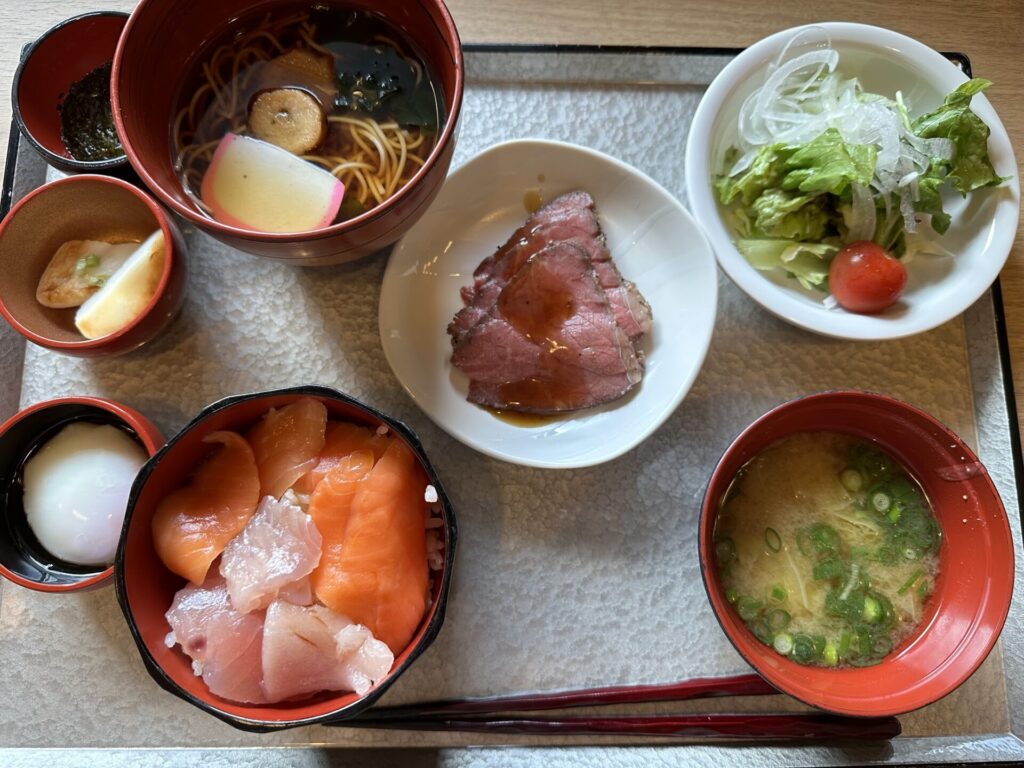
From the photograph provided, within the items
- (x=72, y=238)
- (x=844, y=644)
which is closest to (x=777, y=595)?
(x=844, y=644)

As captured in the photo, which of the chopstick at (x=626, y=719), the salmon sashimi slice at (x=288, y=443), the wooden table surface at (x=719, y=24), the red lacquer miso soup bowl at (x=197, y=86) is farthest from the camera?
the wooden table surface at (x=719, y=24)

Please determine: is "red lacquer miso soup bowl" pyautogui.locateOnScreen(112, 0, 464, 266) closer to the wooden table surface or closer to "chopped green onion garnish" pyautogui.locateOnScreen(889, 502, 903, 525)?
the wooden table surface

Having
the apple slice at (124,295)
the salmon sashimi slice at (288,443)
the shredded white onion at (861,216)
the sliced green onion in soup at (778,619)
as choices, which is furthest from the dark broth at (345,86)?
the sliced green onion in soup at (778,619)

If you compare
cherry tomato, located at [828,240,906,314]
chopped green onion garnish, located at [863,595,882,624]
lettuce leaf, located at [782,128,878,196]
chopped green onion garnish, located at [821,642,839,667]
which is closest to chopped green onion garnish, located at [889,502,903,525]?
chopped green onion garnish, located at [863,595,882,624]

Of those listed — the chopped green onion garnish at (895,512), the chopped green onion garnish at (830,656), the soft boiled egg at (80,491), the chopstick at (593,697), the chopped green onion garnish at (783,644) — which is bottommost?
the chopstick at (593,697)

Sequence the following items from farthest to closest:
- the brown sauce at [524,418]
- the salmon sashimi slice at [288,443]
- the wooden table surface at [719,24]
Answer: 1. the wooden table surface at [719,24]
2. the brown sauce at [524,418]
3. the salmon sashimi slice at [288,443]

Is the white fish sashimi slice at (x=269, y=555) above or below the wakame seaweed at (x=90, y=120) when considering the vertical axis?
below

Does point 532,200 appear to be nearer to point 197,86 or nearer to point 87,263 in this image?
point 197,86

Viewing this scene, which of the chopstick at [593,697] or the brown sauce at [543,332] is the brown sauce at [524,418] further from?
the chopstick at [593,697]
